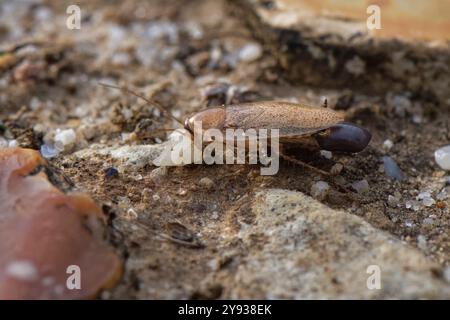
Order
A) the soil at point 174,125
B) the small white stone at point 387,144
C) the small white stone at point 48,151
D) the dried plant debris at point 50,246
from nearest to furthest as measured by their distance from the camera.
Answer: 1. the dried plant debris at point 50,246
2. the soil at point 174,125
3. the small white stone at point 48,151
4. the small white stone at point 387,144

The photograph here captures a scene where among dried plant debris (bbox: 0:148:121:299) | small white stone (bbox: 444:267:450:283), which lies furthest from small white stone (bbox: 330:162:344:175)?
dried plant debris (bbox: 0:148:121:299)

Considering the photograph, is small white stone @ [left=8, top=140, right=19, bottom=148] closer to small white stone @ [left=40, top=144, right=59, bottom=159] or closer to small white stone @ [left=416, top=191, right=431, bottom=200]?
small white stone @ [left=40, top=144, right=59, bottom=159]

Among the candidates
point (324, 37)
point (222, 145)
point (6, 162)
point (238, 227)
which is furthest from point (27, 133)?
point (324, 37)

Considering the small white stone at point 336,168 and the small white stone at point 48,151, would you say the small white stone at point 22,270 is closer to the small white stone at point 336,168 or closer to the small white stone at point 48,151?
the small white stone at point 48,151

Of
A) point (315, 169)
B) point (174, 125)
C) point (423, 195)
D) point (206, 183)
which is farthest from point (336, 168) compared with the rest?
point (174, 125)

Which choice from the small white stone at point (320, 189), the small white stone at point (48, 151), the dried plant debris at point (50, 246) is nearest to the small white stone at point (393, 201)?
the small white stone at point (320, 189)
